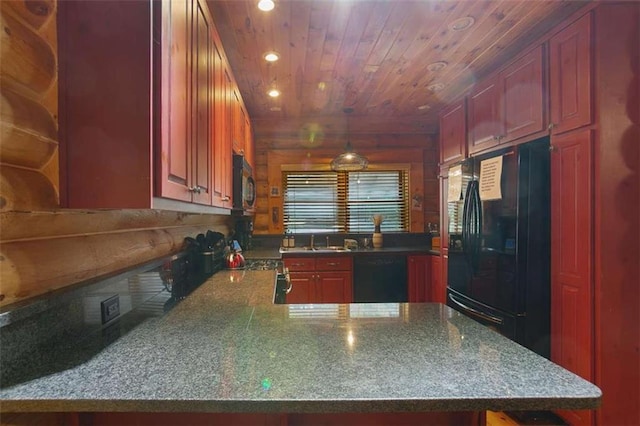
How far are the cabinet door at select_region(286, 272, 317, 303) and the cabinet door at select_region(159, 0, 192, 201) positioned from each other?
243 cm

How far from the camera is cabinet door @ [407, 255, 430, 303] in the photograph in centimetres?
362

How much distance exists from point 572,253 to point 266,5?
230cm

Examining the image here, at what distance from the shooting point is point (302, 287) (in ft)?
11.4

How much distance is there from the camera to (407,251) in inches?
143

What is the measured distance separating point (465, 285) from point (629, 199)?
1233 millimetres

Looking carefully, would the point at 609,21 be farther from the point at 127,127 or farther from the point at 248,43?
the point at 127,127

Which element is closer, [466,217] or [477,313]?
[477,313]

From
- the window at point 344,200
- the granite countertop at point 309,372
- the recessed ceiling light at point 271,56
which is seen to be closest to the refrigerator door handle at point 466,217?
the granite countertop at point 309,372

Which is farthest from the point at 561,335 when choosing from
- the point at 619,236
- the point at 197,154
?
the point at 197,154

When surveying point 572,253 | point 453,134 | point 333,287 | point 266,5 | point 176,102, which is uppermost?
point 266,5

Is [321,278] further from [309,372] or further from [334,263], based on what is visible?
[309,372]

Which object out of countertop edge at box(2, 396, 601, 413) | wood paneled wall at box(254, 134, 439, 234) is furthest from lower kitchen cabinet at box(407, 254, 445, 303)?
countertop edge at box(2, 396, 601, 413)

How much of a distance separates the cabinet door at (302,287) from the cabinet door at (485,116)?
82.8 inches

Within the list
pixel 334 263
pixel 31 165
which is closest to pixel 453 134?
pixel 334 263
